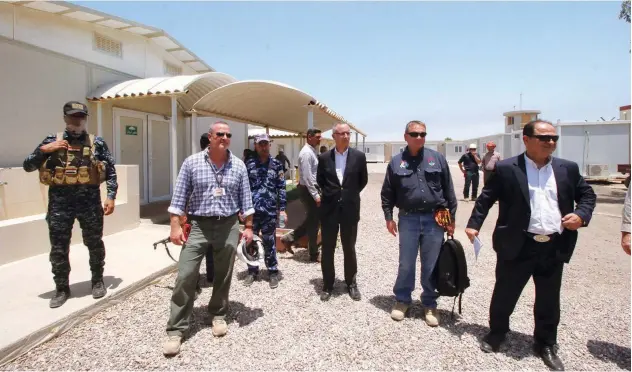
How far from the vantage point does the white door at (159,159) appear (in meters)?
9.60

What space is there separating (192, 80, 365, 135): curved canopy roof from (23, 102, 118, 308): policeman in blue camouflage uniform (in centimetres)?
317

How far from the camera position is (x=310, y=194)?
16.3 ft

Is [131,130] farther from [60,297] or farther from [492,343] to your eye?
[492,343]

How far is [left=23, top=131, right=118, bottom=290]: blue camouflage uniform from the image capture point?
137 inches

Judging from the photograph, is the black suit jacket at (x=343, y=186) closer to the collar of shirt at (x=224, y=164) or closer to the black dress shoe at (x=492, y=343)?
the collar of shirt at (x=224, y=164)

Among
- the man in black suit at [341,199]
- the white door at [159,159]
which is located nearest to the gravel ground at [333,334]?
the man in black suit at [341,199]

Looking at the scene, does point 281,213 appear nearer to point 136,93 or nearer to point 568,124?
point 136,93

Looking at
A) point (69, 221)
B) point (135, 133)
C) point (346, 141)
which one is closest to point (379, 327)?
point (346, 141)

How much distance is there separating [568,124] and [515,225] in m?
17.9

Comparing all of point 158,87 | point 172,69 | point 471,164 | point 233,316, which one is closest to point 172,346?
point 233,316

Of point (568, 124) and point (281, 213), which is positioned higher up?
point (568, 124)

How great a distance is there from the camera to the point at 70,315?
3.31m

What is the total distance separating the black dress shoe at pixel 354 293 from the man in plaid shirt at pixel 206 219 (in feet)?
4.70

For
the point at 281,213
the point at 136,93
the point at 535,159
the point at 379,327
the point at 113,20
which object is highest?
the point at 113,20
